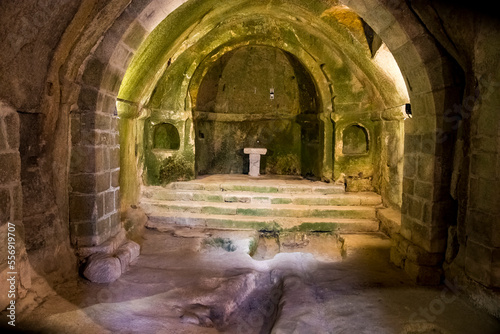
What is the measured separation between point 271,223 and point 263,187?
1.12 meters

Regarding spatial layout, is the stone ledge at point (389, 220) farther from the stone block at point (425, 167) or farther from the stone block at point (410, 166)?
the stone block at point (425, 167)

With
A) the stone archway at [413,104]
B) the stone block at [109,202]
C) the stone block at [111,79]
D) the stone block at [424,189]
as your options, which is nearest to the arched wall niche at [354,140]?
the stone archway at [413,104]

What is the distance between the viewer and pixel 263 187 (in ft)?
22.0

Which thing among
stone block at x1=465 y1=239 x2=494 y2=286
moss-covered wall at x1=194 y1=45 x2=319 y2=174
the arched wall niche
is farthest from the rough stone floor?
moss-covered wall at x1=194 y1=45 x2=319 y2=174

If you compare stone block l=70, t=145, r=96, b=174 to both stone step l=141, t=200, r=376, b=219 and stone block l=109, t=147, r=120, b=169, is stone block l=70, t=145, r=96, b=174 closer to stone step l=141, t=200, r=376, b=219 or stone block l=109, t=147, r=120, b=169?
stone block l=109, t=147, r=120, b=169

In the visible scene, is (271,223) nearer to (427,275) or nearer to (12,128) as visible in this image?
(427,275)

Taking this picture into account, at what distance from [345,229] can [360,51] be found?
9.87 feet

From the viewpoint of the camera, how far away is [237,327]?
3064mm

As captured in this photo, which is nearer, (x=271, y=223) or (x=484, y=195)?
(x=484, y=195)

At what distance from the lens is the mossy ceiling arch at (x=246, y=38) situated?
4812mm

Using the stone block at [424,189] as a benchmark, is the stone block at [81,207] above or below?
below

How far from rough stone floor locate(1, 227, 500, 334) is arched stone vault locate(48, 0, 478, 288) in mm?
533

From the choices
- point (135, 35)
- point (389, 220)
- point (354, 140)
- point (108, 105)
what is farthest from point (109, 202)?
point (354, 140)

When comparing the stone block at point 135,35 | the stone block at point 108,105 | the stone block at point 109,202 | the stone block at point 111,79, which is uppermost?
the stone block at point 135,35
